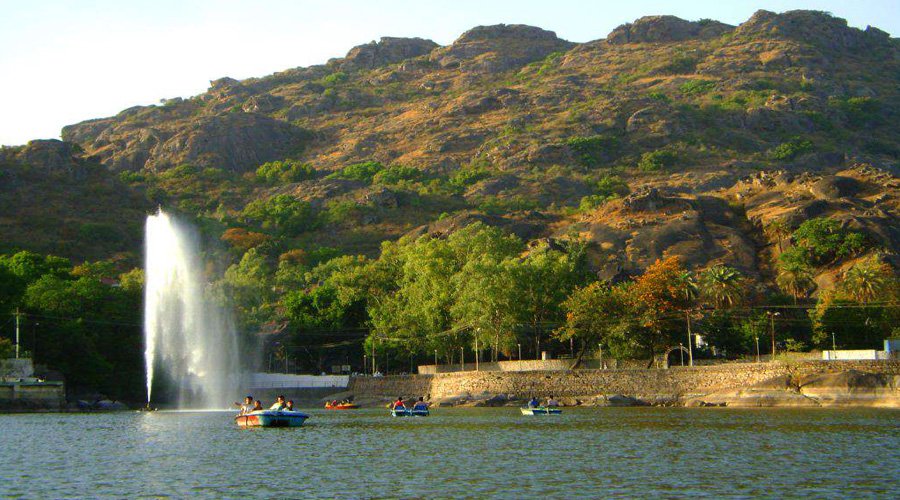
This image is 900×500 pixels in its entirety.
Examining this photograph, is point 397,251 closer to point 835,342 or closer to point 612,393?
point 612,393

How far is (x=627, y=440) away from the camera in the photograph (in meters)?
53.6

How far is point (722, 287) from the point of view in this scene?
331ft

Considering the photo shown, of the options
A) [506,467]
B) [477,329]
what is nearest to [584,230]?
[477,329]

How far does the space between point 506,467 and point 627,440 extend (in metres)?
13.3

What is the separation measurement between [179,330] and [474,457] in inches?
2119

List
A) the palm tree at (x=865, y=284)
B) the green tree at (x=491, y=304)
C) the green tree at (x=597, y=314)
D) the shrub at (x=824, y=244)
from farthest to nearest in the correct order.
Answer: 1. the shrub at (x=824, y=244)
2. the green tree at (x=491, y=304)
3. the palm tree at (x=865, y=284)
4. the green tree at (x=597, y=314)

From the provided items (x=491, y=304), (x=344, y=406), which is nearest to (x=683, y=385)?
(x=491, y=304)

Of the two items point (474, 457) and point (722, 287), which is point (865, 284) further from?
point (474, 457)

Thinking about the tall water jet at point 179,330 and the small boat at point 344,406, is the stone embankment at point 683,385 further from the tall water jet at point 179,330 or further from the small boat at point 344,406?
the tall water jet at point 179,330

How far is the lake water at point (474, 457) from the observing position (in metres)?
36.2

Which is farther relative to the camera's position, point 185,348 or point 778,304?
point 778,304

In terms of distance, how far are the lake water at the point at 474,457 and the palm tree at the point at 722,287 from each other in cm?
2884

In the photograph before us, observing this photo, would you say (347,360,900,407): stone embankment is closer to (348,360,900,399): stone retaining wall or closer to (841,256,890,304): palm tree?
(348,360,900,399): stone retaining wall

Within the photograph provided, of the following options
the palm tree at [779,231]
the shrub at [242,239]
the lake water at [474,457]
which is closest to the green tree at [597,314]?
the lake water at [474,457]
